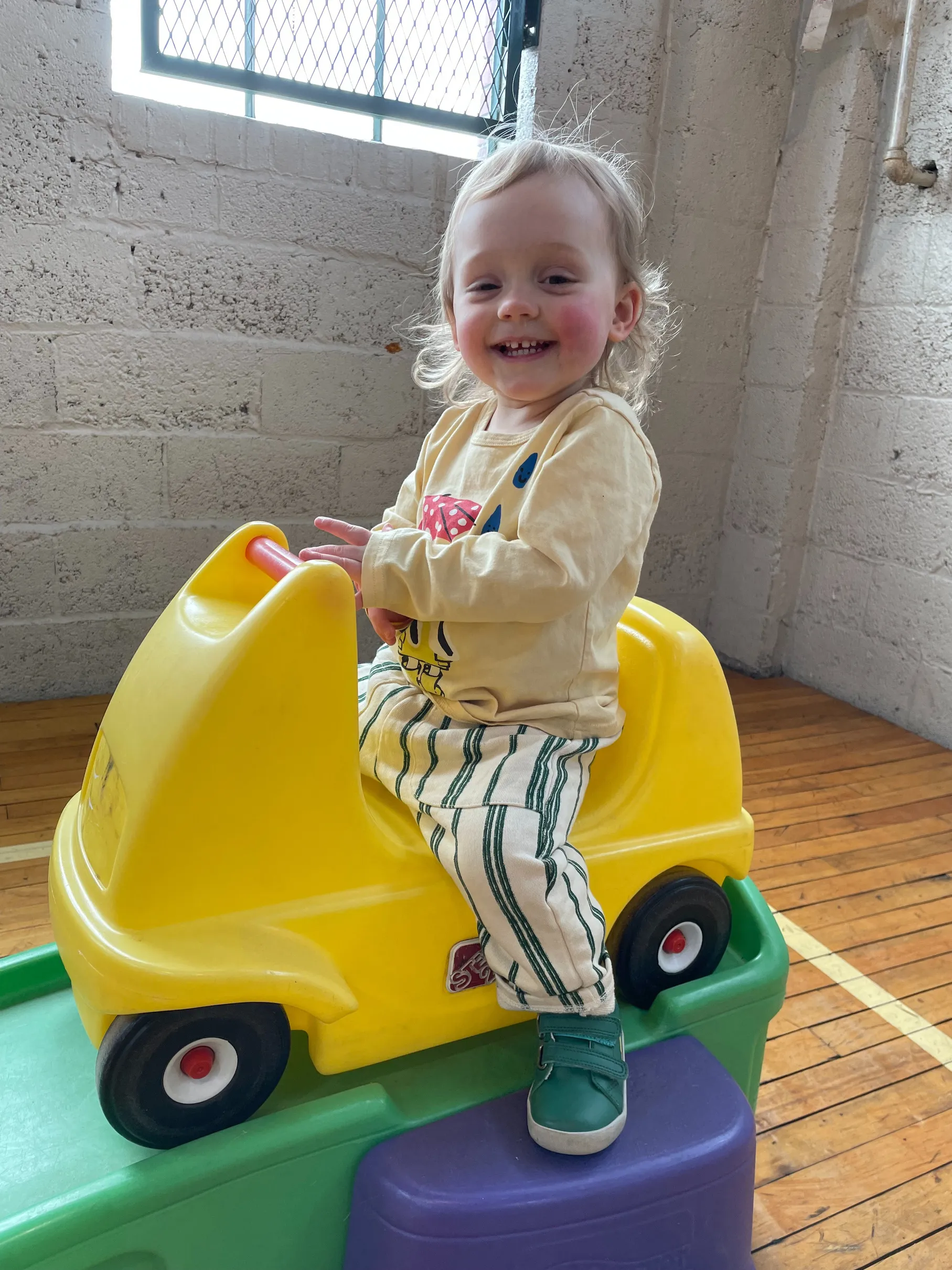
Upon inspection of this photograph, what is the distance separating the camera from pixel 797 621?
2650mm

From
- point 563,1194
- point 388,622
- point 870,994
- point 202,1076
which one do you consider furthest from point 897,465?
point 202,1076

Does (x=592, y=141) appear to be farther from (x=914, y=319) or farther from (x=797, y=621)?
(x=797, y=621)

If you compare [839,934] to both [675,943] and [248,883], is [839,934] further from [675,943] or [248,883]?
[248,883]

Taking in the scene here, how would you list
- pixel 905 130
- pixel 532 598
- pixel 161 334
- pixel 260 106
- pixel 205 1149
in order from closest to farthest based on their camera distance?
pixel 205 1149
pixel 532 598
pixel 161 334
pixel 260 106
pixel 905 130

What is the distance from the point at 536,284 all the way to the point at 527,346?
55 millimetres

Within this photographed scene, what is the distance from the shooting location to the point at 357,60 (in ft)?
6.95

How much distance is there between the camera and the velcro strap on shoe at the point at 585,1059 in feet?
2.64

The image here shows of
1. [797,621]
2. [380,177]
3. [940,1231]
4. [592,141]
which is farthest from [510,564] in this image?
[797,621]

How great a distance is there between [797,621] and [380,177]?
60.9 inches

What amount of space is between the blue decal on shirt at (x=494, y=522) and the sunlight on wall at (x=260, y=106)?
1.45m

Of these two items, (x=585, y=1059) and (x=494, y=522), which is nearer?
A: (x=585, y=1059)

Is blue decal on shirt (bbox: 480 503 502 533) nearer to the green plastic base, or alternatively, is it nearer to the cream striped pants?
the cream striped pants

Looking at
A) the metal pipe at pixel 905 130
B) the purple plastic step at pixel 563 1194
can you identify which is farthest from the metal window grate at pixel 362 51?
the purple plastic step at pixel 563 1194

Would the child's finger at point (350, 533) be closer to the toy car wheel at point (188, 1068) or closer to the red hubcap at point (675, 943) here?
the toy car wheel at point (188, 1068)
